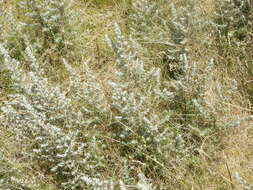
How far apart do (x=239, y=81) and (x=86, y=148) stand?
1475 mm

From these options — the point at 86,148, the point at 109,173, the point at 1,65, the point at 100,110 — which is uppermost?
the point at 1,65

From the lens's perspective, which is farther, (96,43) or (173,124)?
(96,43)

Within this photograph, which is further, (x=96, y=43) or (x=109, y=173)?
(x=96, y=43)

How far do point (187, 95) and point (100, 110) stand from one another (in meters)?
0.73

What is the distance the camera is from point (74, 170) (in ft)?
9.62

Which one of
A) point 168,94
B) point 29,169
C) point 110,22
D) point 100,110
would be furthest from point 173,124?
point 110,22

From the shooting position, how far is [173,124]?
10.7ft

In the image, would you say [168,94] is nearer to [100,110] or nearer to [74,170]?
[100,110]

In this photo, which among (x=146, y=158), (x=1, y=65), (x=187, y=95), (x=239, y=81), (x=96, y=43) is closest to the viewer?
(x=146, y=158)

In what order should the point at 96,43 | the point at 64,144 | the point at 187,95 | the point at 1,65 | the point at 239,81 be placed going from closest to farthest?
the point at 64,144
the point at 187,95
the point at 239,81
the point at 1,65
the point at 96,43

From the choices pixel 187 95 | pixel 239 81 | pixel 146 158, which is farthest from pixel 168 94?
pixel 239 81

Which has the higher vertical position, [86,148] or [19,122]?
[19,122]

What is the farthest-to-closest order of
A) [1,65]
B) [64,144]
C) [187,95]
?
[1,65] < [187,95] < [64,144]

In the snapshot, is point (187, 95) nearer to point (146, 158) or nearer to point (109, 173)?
point (146, 158)
